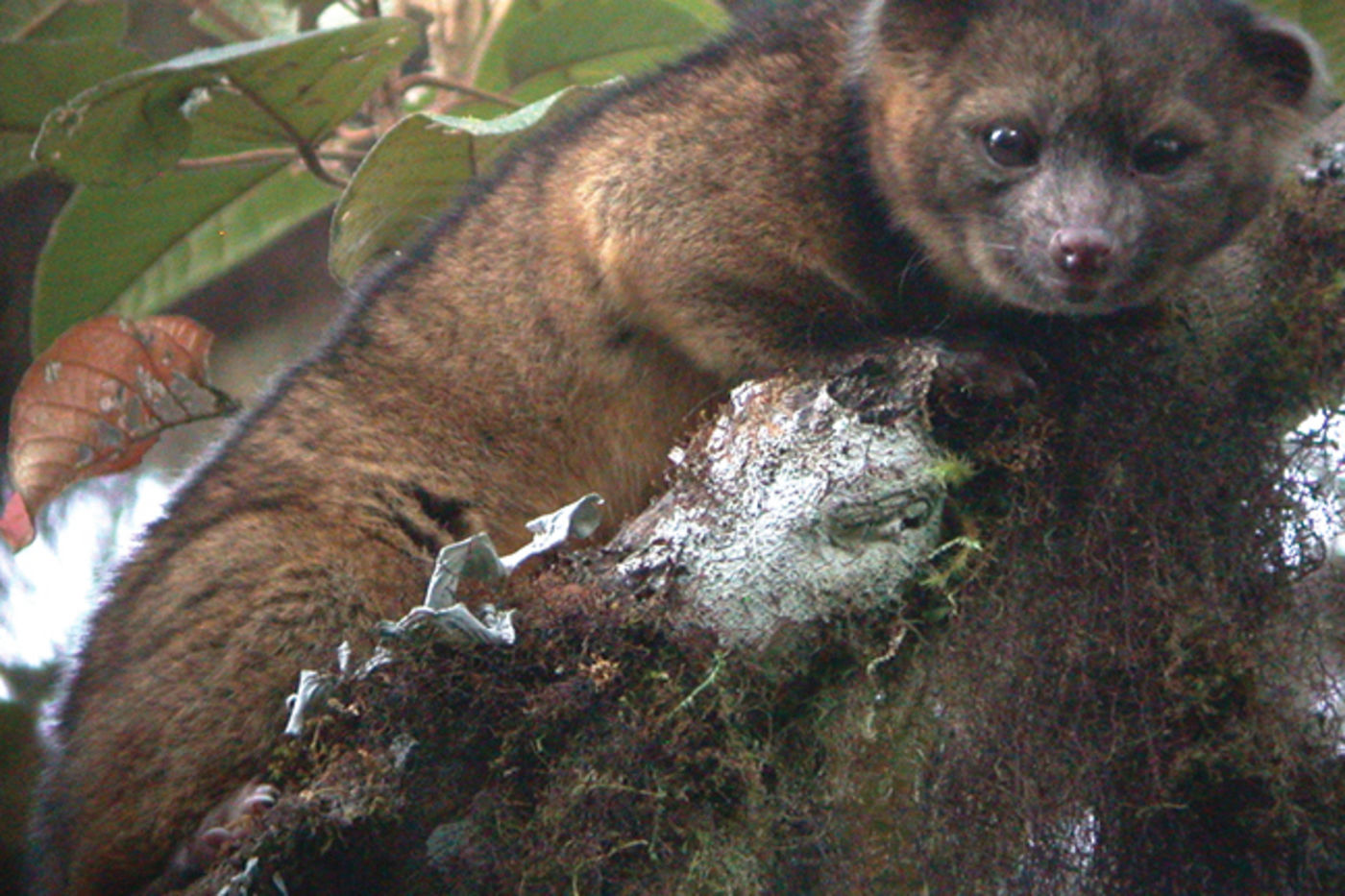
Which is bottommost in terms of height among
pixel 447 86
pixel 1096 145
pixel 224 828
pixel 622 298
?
pixel 224 828

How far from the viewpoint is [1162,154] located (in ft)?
11.3

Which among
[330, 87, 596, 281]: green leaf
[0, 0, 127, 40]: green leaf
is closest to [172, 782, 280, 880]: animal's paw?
[330, 87, 596, 281]: green leaf

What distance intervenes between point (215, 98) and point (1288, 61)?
304 centimetres

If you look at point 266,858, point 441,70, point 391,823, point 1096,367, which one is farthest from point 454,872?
point 441,70

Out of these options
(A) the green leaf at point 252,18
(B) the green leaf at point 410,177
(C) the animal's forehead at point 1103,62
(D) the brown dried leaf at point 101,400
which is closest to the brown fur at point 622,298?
(C) the animal's forehead at point 1103,62

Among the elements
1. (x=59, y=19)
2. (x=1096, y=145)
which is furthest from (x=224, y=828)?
(x=59, y=19)

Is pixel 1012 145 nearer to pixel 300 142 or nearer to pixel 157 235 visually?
pixel 300 142

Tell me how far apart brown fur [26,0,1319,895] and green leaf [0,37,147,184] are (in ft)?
4.23

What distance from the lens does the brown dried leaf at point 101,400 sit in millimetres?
4406

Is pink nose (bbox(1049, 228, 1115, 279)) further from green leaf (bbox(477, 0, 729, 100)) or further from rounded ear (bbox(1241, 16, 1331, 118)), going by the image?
green leaf (bbox(477, 0, 729, 100))

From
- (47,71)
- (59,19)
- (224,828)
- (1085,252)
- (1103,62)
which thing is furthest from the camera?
(59,19)

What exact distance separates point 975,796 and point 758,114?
1.89 meters

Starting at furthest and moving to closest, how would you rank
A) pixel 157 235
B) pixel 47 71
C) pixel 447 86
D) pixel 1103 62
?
pixel 157 235, pixel 447 86, pixel 47 71, pixel 1103 62

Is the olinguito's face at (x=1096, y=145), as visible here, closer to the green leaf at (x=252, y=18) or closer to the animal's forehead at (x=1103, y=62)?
the animal's forehead at (x=1103, y=62)
